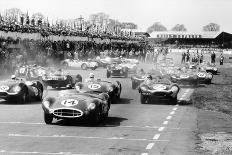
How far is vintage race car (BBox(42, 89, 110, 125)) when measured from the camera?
16.0m

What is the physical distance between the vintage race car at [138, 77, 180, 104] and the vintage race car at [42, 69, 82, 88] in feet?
22.0

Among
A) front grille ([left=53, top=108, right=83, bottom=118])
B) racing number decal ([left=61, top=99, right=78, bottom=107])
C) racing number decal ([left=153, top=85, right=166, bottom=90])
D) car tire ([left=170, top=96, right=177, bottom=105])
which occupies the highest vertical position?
racing number decal ([left=61, top=99, right=78, bottom=107])

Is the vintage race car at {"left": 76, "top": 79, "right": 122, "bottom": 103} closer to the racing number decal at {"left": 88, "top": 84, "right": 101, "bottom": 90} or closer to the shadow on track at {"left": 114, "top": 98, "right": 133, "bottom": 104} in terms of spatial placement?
the racing number decal at {"left": 88, "top": 84, "right": 101, "bottom": 90}

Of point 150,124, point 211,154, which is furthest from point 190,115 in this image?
point 211,154

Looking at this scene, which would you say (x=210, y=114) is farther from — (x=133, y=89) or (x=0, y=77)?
(x=0, y=77)

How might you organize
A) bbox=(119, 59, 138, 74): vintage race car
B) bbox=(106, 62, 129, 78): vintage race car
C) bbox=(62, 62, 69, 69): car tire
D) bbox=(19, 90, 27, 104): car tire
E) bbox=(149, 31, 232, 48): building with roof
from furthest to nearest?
bbox=(149, 31, 232, 48): building with roof
bbox=(62, 62, 69, 69): car tire
bbox=(119, 59, 138, 74): vintage race car
bbox=(106, 62, 129, 78): vintage race car
bbox=(19, 90, 27, 104): car tire

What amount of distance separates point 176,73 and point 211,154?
74.3ft

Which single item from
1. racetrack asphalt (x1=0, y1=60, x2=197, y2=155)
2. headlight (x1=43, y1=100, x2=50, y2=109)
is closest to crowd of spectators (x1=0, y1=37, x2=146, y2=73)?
racetrack asphalt (x1=0, y1=60, x2=197, y2=155)

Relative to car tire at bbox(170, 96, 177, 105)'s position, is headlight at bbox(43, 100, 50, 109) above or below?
above

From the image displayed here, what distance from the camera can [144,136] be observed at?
14.5 meters

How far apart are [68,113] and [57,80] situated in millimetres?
12974

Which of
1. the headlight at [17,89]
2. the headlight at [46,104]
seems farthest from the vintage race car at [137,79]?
the headlight at [46,104]

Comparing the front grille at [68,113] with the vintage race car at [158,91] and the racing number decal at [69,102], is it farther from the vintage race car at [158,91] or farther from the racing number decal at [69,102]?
the vintage race car at [158,91]

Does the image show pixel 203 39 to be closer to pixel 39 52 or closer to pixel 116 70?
pixel 39 52
